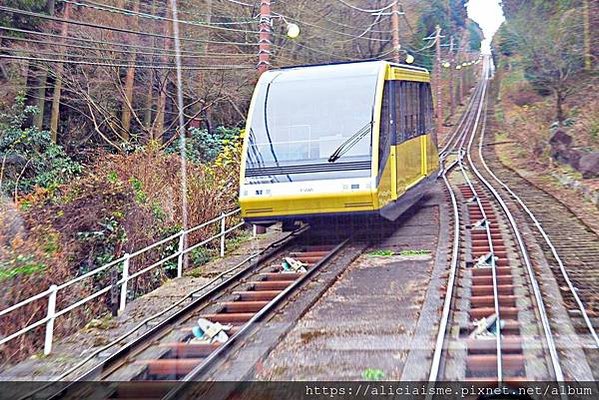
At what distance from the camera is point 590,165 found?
730 inches

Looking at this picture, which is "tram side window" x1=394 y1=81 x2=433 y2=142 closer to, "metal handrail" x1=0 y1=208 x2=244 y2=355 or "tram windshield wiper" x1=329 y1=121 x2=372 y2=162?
"tram windshield wiper" x1=329 y1=121 x2=372 y2=162

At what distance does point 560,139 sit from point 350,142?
1354 cm

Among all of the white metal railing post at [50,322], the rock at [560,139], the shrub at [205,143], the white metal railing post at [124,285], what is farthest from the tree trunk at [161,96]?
the white metal railing post at [50,322]

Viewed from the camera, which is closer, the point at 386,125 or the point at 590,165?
the point at 386,125

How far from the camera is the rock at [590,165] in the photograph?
60.0 feet

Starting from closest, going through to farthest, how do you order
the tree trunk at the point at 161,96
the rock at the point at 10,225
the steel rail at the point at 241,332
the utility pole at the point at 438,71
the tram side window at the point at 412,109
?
1. the steel rail at the point at 241,332
2. the rock at the point at 10,225
3. the tram side window at the point at 412,109
4. the tree trunk at the point at 161,96
5. the utility pole at the point at 438,71

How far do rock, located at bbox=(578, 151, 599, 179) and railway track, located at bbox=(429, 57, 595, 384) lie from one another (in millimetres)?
4464

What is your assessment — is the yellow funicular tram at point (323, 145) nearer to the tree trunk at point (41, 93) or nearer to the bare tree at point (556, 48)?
the tree trunk at point (41, 93)

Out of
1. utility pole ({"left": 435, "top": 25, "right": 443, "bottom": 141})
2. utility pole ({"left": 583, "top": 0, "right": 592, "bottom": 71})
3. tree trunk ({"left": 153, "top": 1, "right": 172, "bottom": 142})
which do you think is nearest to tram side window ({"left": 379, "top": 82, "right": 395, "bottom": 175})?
tree trunk ({"left": 153, "top": 1, "right": 172, "bottom": 142})

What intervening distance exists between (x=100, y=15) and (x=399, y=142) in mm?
12663

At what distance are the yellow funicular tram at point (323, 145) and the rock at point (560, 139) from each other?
11582 millimetres

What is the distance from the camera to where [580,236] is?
1275 cm

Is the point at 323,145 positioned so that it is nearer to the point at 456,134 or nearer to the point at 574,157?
the point at 574,157

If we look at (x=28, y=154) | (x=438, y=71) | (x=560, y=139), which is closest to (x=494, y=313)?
(x=28, y=154)
